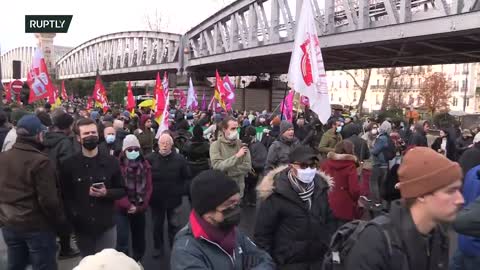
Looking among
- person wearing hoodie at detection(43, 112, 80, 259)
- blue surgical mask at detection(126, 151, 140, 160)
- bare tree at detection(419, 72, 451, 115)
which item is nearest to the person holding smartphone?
blue surgical mask at detection(126, 151, 140, 160)

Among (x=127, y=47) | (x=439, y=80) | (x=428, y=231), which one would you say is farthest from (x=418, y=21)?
(x=127, y=47)

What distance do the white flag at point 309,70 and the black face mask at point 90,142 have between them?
113 inches

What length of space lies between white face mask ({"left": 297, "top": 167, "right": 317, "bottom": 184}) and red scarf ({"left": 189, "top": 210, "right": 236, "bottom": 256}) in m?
1.32

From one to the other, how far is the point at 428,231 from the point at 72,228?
10.1ft

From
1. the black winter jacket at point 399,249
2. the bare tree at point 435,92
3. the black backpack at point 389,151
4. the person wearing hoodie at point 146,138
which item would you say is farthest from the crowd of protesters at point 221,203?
the bare tree at point 435,92

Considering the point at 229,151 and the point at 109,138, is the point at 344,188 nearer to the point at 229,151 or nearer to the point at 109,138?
the point at 229,151

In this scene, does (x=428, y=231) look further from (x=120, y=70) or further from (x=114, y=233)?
(x=120, y=70)

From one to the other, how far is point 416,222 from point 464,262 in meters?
1.73

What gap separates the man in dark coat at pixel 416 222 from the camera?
2014 millimetres

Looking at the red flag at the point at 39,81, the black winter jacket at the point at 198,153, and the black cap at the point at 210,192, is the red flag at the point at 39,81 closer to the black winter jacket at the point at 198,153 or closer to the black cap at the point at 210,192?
the black winter jacket at the point at 198,153

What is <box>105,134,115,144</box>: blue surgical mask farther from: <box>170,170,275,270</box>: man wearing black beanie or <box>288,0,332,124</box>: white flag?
<box>170,170,275,270</box>: man wearing black beanie

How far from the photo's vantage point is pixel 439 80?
191ft

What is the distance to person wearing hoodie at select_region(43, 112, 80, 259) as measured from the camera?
5.50 meters

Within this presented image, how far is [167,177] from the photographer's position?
5.86 meters
